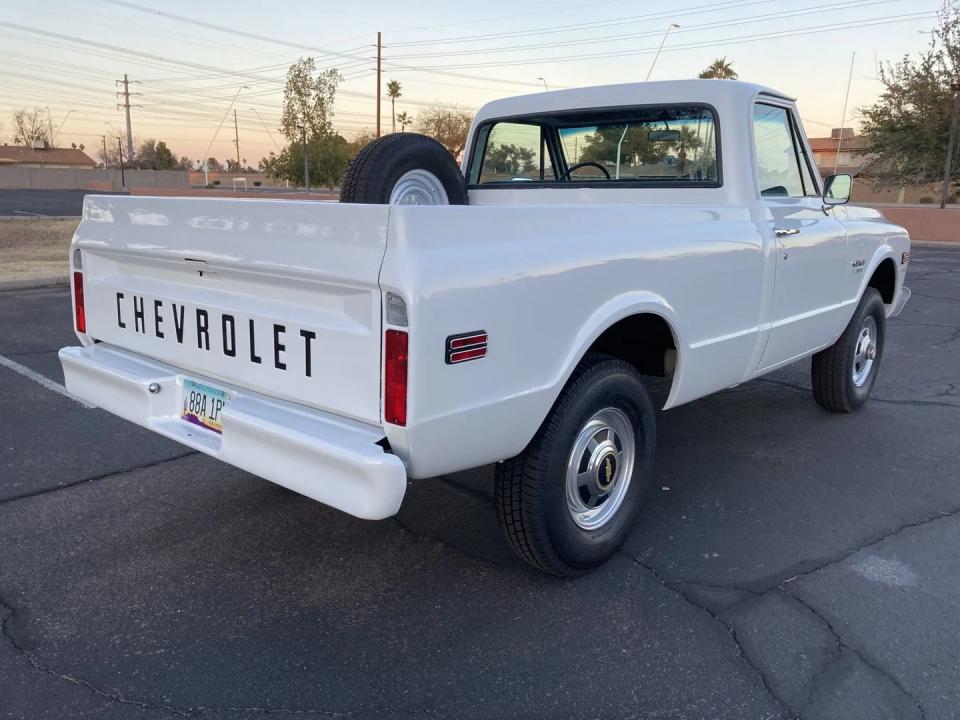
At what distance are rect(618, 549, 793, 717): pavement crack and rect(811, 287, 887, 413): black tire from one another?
263 centimetres

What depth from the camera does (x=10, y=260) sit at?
1280 centimetres

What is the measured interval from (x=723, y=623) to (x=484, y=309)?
4.81 feet

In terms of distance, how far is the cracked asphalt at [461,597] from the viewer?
243 centimetres

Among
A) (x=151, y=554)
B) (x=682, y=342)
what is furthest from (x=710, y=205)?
(x=151, y=554)

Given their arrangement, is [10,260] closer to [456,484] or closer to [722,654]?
[456,484]

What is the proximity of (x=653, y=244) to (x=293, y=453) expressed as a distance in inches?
65.2

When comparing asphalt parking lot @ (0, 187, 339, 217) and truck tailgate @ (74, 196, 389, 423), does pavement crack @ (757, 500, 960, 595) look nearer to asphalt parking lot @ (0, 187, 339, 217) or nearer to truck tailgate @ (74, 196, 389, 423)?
truck tailgate @ (74, 196, 389, 423)

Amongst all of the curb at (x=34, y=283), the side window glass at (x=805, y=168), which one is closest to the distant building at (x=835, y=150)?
the curb at (x=34, y=283)

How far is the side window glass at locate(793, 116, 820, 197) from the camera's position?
15.1ft

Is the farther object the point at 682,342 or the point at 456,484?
the point at 456,484

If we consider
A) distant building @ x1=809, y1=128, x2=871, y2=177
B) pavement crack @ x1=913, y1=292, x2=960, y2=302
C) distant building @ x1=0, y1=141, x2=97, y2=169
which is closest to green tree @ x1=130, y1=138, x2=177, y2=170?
distant building @ x1=0, y1=141, x2=97, y2=169

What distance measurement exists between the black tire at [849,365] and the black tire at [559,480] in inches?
103

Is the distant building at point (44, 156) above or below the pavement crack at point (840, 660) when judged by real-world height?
above

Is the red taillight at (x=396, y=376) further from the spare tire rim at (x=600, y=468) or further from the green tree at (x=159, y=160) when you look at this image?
the green tree at (x=159, y=160)
